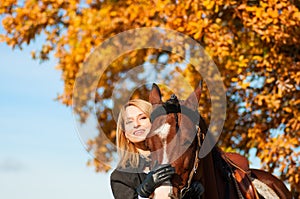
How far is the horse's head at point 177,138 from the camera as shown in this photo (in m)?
4.21

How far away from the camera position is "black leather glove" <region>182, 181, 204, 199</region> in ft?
14.1

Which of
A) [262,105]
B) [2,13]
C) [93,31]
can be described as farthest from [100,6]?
[262,105]

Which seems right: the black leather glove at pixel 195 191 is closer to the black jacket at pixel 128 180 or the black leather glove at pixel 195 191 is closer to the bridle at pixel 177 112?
the bridle at pixel 177 112

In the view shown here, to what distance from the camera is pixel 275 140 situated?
37.7ft

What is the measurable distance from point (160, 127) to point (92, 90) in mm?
4952

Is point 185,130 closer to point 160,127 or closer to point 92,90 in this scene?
point 160,127

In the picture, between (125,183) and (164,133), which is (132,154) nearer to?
(125,183)

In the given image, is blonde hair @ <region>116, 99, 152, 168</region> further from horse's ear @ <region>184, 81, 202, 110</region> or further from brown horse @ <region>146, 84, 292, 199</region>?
horse's ear @ <region>184, 81, 202, 110</region>

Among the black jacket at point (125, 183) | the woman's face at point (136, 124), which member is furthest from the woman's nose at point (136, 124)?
the black jacket at point (125, 183)

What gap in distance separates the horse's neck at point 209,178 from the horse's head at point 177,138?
0.90 feet

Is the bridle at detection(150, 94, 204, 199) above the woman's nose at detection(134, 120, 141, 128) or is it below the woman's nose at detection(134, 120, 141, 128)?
below

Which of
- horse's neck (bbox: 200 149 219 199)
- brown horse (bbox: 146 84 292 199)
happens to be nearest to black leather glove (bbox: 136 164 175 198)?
brown horse (bbox: 146 84 292 199)

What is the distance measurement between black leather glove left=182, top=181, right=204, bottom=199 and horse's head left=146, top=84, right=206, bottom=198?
2.6 inches

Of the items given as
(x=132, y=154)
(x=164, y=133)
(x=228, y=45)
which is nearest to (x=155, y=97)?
(x=164, y=133)
